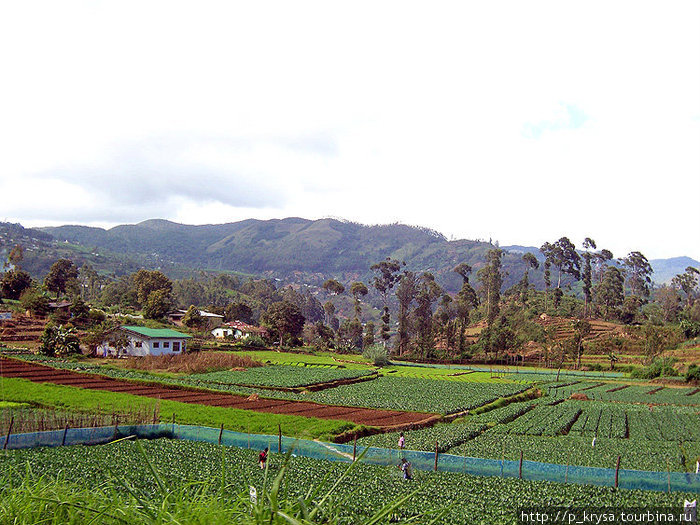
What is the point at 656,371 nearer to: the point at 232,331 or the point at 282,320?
the point at 282,320

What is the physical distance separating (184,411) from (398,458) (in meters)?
17.3

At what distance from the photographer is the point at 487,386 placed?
55.9m

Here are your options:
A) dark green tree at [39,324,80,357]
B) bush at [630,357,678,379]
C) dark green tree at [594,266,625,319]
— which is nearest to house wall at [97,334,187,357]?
dark green tree at [39,324,80,357]

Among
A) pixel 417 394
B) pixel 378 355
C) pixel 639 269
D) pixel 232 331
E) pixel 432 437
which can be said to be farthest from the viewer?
pixel 639 269

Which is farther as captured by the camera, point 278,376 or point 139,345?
point 139,345

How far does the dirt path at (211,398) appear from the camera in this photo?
36.8 metres

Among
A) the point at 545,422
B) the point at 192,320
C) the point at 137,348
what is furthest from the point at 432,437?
the point at 192,320

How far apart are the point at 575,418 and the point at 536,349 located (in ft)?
200

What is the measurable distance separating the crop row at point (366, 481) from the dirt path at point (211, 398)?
543 inches

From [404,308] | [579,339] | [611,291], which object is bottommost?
[579,339]

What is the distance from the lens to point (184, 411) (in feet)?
112

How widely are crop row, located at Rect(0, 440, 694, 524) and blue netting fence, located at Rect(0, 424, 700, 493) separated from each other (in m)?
0.94

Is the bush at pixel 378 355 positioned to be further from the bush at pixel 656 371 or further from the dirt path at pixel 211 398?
the dirt path at pixel 211 398

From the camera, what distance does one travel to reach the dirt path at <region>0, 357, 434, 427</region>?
36844 millimetres
